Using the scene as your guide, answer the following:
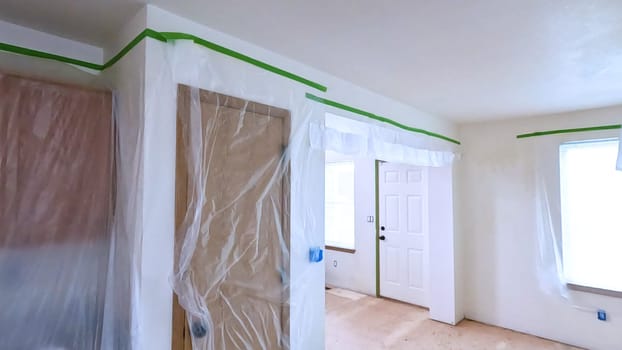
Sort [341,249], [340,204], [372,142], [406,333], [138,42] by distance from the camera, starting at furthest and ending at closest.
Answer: [340,204], [341,249], [406,333], [372,142], [138,42]

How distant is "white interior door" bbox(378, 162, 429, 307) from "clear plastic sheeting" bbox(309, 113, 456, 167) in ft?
3.00

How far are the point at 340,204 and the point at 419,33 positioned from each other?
142 inches

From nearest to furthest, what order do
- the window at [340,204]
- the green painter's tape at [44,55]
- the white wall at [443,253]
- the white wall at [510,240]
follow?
the green painter's tape at [44,55] < the white wall at [510,240] < the white wall at [443,253] < the window at [340,204]

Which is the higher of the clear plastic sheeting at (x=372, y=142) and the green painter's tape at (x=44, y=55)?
the green painter's tape at (x=44, y=55)

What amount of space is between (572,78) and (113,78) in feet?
9.72

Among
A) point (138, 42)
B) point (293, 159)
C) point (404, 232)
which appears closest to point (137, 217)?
point (138, 42)

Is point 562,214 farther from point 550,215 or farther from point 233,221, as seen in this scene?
point 233,221

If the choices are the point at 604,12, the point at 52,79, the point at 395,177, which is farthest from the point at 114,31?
the point at 395,177

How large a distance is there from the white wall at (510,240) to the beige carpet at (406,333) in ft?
0.68

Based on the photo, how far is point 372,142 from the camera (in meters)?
2.57

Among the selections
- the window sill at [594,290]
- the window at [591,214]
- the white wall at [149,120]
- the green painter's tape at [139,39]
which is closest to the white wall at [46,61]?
the white wall at [149,120]

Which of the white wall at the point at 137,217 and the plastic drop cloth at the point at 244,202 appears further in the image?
the plastic drop cloth at the point at 244,202

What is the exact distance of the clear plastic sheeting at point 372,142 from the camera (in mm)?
2217

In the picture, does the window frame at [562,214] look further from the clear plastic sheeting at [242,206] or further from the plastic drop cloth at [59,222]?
the plastic drop cloth at [59,222]
